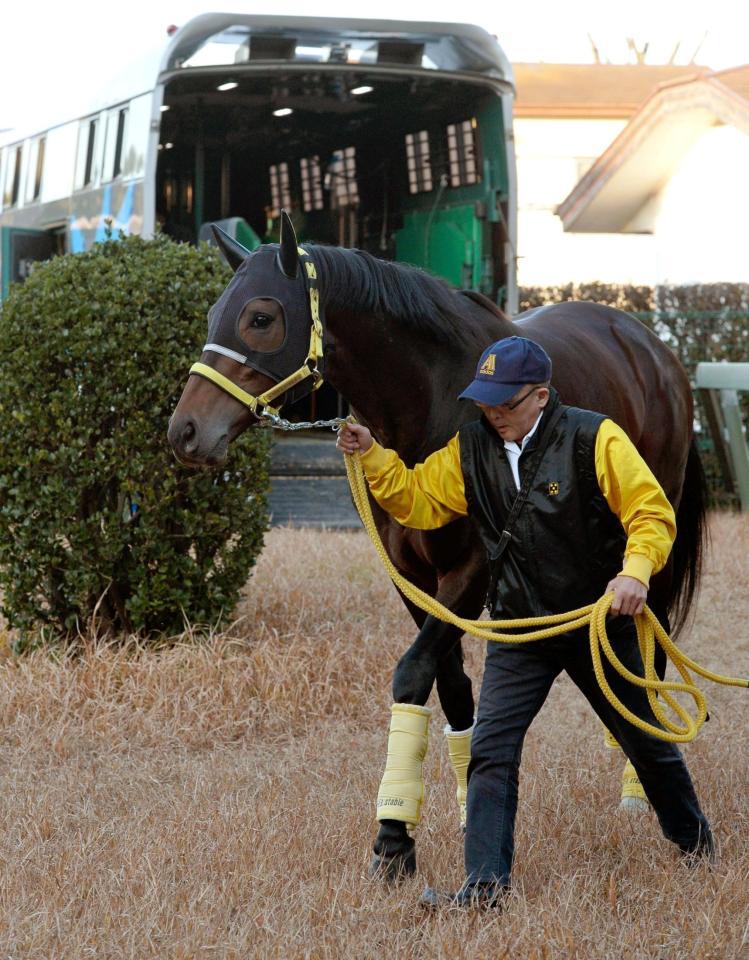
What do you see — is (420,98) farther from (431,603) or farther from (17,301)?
(431,603)

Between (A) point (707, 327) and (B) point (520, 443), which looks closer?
(B) point (520, 443)

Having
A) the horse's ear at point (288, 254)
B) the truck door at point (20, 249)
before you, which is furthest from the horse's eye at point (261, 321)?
the truck door at point (20, 249)

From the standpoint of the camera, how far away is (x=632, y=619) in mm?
3666

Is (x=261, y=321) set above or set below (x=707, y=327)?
above

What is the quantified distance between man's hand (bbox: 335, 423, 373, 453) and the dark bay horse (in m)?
0.25

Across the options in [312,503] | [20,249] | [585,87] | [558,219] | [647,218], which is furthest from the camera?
[585,87]

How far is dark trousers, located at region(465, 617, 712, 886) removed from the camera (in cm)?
348

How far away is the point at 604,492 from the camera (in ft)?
11.3

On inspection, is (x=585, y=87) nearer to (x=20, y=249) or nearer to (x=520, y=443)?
(x=20, y=249)

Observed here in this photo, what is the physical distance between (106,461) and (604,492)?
308cm

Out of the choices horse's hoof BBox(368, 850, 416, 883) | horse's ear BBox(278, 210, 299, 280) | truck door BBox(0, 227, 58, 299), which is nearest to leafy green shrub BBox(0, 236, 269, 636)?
horse's ear BBox(278, 210, 299, 280)

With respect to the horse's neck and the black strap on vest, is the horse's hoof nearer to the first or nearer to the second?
the black strap on vest

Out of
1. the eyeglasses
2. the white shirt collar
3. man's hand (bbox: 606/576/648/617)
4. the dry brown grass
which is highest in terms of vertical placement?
the eyeglasses

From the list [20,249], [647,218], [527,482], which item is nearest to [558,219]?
[647,218]
